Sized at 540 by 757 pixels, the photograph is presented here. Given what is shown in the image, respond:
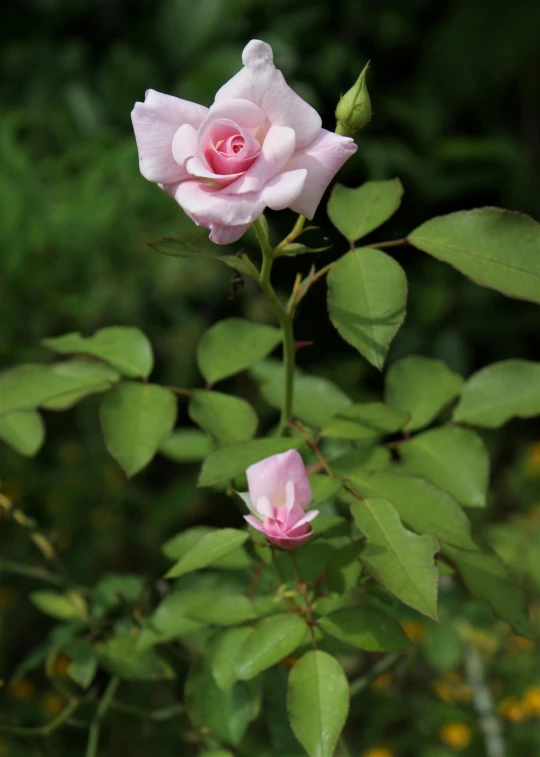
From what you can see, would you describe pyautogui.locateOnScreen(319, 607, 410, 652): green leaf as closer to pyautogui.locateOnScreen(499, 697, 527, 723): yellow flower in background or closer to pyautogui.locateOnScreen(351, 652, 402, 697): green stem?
pyautogui.locateOnScreen(351, 652, 402, 697): green stem

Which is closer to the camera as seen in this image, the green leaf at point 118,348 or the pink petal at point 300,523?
the pink petal at point 300,523

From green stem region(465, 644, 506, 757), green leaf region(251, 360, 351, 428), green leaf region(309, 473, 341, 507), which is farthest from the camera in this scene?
green stem region(465, 644, 506, 757)

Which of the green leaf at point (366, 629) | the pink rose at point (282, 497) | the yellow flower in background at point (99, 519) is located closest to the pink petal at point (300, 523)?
the pink rose at point (282, 497)

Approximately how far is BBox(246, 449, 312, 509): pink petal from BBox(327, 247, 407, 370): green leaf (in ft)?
0.31

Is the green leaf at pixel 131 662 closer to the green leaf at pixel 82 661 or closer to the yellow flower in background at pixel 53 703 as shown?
the green leaf at pixel 82 661

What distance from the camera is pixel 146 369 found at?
82cm

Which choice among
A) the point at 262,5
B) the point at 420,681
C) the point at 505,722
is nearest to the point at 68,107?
the point at 262,5

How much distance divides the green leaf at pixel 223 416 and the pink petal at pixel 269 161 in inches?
11.0

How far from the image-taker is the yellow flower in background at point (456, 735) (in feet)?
5.37

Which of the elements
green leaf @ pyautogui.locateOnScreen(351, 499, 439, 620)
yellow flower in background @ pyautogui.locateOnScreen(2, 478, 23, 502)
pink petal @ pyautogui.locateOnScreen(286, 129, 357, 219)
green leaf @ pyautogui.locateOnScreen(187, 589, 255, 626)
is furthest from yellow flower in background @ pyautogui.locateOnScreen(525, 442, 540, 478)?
pink petal @ pyautogui.locateOnScreen(286, 129, 357, 219)

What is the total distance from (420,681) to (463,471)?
1.11 m

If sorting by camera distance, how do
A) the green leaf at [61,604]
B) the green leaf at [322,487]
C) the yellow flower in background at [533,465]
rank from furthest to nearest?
the yellow flower in background at [533,465] < the green leaf at [61,604] < the green leaf at [322,487]

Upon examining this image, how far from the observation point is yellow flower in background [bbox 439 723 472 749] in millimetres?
1637

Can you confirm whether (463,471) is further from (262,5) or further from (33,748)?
(262,5)
